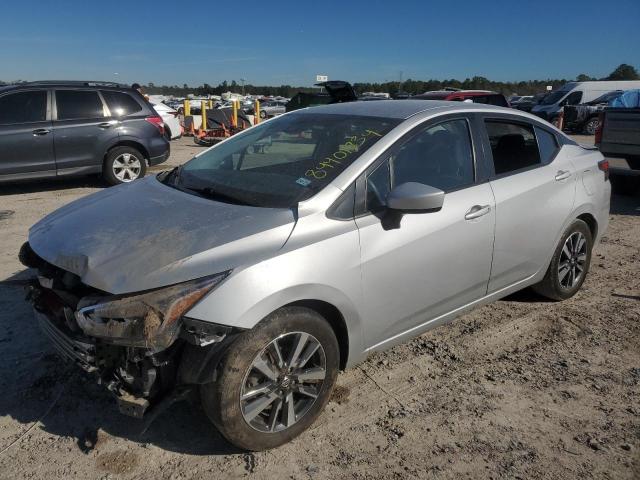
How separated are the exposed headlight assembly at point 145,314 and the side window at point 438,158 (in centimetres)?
136

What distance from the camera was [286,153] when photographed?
12.2 ft

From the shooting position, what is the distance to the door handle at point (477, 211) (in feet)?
11.0

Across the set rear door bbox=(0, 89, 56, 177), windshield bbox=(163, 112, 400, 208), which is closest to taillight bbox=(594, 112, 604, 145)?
windshield bbox=(163, 112, 400, 208)

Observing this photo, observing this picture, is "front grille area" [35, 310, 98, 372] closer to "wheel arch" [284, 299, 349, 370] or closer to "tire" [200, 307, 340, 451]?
"tire" [200, 307, 340, 451]

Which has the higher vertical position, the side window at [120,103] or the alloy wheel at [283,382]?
the side window at [120,103]

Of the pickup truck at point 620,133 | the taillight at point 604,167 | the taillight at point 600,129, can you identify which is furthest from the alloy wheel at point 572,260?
the taillight at point 600,129

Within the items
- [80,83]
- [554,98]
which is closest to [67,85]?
[80,83]

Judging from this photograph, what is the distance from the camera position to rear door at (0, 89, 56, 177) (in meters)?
8.04

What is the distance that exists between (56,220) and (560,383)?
3.21m

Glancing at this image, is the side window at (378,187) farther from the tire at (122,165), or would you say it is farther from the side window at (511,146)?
the tire at (122,165)

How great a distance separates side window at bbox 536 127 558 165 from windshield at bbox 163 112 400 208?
1.52 meters

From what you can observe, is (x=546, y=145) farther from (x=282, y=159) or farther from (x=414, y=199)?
(x=282, y=159)

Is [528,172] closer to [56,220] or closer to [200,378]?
[200,378]

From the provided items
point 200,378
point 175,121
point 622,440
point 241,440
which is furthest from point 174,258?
point 175,121
